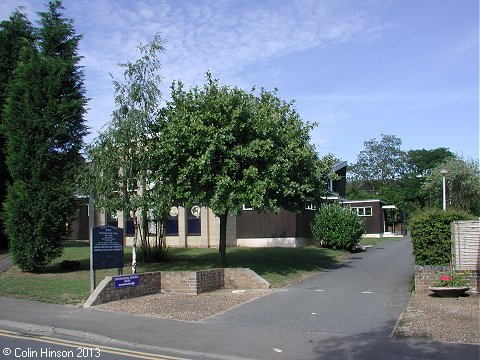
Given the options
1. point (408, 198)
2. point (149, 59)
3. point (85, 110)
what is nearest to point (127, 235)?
point (85, 110)

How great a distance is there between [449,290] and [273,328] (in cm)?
515

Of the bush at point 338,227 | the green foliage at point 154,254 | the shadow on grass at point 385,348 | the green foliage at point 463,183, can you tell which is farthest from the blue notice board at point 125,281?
the green foliage at point 463,183

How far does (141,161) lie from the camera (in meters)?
17.2

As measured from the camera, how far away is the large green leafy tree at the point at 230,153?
16.2m

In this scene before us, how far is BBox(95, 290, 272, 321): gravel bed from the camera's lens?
38.3ft

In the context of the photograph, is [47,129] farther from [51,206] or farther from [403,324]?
[403,324]

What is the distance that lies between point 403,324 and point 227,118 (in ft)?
29.9

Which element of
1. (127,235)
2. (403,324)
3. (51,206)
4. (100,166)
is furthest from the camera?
(127,235)

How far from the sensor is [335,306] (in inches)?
493

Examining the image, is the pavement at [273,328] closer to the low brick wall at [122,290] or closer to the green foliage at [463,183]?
the low brick wall at [122,290]

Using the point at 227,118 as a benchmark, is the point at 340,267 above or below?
below

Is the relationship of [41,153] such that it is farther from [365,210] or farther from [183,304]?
[365,210]

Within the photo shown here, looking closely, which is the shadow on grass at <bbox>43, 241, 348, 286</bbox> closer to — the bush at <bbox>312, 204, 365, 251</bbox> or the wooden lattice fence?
the bush at <bbox>312, 204, 365, 251</bbox>

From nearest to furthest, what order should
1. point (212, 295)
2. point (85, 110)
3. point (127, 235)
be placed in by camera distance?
point (212, 295)
point (85, 110)
point (127, 235)
